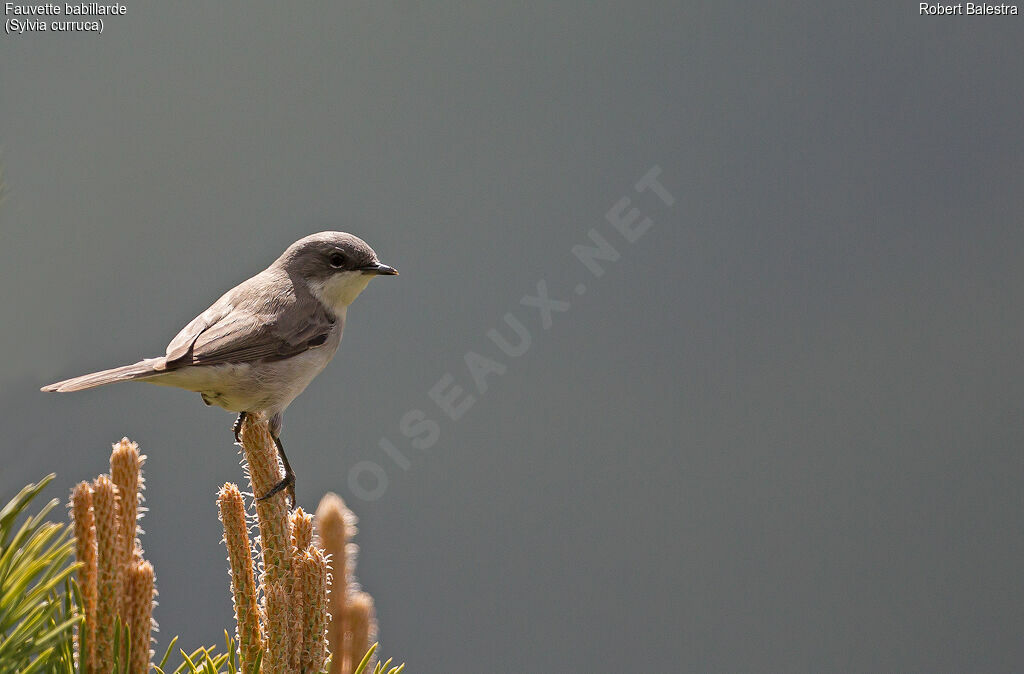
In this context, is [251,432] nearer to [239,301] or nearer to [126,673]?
[126,673]

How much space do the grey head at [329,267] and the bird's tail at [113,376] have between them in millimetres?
397

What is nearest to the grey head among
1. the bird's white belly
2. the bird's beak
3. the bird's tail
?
the bird's beak

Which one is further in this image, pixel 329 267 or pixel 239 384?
pixel 329 267

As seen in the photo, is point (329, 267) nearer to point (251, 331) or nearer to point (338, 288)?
point (338, 288)

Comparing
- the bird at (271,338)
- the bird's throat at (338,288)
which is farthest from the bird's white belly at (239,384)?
the bird's throat at (338,288)

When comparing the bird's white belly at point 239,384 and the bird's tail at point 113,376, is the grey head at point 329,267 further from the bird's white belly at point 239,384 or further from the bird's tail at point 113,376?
the bird's tail at point 113,376

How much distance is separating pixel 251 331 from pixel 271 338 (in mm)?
38

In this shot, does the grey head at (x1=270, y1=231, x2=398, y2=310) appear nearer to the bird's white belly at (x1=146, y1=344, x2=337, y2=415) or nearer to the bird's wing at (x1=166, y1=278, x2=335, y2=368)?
the bird's wing at (x1=166, y1=278, x2=335, y2=368)

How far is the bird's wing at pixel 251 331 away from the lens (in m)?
1.46

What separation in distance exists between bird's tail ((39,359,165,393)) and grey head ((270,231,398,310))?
0.40 meters

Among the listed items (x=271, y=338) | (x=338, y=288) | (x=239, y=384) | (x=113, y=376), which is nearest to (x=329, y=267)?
(x=338, y=288)

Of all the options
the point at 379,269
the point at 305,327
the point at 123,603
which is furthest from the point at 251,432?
the point at 379,269

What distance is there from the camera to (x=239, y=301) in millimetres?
1616

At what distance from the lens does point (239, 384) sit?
57.2 inches
